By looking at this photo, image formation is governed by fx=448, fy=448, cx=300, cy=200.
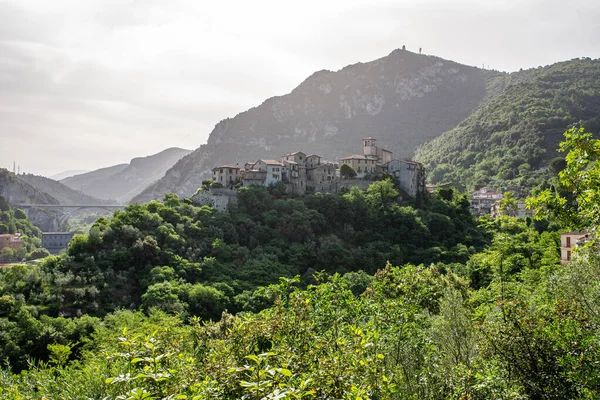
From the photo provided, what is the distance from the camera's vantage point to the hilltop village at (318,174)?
2360 inches

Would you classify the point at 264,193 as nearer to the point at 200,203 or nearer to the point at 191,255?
the point at 200,203

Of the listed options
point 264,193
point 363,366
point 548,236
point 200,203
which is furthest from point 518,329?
point 200,203

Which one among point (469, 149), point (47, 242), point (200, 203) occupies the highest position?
point (469, 149)

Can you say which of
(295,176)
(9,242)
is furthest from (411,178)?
(9,242)

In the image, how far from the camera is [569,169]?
30.1ft

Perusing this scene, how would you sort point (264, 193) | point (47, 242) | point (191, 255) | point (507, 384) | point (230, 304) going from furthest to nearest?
1. point (47, 242)
2. point (264, 193)
3. point (191, 255)
4. point (230, 304)
5. point (507, 384)

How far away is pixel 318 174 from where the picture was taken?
62031mm

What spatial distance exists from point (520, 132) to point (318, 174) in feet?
213

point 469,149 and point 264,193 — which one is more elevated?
point 469,149

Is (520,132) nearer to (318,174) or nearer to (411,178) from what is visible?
(411,178)

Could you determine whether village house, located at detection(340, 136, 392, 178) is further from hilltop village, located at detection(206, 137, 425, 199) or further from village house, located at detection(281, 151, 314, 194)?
village house, located at detection(281, 151, 314, 194)

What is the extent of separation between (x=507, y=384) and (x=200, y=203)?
5224 centimetres

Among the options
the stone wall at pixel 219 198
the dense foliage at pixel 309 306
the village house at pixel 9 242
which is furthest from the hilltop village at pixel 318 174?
the village house at pixel 9 242

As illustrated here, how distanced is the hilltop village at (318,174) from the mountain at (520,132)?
31.5 metres
